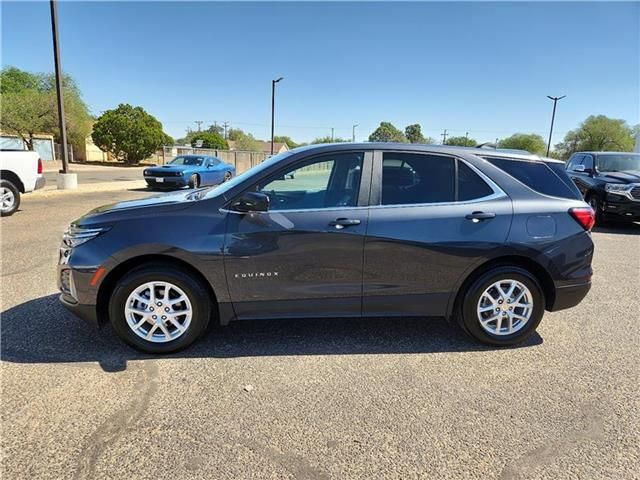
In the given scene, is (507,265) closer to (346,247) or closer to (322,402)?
(346,247)

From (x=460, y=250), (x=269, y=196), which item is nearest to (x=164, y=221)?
(x=269, y=196)

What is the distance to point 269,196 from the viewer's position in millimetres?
3406

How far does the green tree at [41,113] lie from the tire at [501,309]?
3785cm

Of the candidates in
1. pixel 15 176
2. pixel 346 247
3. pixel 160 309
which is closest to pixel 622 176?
pixel 346 247

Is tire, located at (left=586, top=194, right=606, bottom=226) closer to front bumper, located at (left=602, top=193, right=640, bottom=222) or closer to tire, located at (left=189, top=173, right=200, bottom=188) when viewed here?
front bumper, located at (left=602, top=193, right=640, bottom=222)

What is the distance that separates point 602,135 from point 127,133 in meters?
59.6

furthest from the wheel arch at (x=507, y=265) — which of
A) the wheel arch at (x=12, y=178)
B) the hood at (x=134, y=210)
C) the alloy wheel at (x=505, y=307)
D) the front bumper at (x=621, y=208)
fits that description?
the wheel arch at (x=12, y=178)

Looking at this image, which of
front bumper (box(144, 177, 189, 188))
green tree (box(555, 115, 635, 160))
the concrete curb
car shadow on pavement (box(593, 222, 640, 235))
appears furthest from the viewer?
green tree (box(555, 115, 635, 160))

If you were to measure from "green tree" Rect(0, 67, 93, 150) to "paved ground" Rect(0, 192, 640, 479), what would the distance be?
36.3 meters

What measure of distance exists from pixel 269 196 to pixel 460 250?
5.25ft

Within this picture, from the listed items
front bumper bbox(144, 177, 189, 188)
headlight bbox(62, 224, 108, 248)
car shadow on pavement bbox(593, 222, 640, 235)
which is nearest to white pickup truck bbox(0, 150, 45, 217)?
front bumper bbox(144, 177, 189, 188)

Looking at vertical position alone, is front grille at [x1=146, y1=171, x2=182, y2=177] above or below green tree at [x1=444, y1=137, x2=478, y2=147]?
below

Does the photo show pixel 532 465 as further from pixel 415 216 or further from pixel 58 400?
pixel 58 400

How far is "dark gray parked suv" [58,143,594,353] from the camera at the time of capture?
3.26 metres
